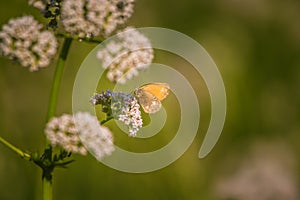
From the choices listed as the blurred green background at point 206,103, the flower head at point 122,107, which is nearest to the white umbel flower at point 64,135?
the flower head at point 122,107

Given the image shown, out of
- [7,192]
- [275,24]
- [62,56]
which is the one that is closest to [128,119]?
[62,56]

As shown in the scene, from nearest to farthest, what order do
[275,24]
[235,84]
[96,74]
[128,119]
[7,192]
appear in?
[128,119] < [7,192] < [96,74] < [235,84] < [275,24]

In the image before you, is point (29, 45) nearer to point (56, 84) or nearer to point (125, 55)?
point (56, 84)

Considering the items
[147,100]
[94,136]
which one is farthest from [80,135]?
[147,100]

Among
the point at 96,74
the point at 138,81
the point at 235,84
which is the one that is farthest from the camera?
the point at 235,84

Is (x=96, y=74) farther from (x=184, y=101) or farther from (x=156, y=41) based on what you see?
(x=156, y=41)
